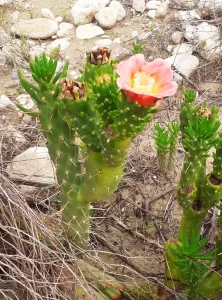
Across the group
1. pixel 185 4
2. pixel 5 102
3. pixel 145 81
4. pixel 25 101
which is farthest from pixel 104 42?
pixel 145 81

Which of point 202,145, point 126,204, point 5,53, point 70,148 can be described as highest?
point 202,145

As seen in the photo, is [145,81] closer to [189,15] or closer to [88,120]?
[88,120]

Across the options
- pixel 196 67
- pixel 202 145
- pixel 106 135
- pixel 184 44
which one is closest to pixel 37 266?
pixel 106 135

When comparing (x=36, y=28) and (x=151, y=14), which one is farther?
(x=151, y=14)

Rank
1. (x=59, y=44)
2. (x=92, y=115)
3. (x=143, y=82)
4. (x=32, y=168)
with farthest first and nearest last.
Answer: (x=59, y=44) → (x=32, y=168) → (x=92, y=115) → (x=143, y=82)

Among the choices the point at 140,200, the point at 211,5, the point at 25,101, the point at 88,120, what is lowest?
the point at 140,200

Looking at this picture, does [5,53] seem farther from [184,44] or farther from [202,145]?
[202,145]
